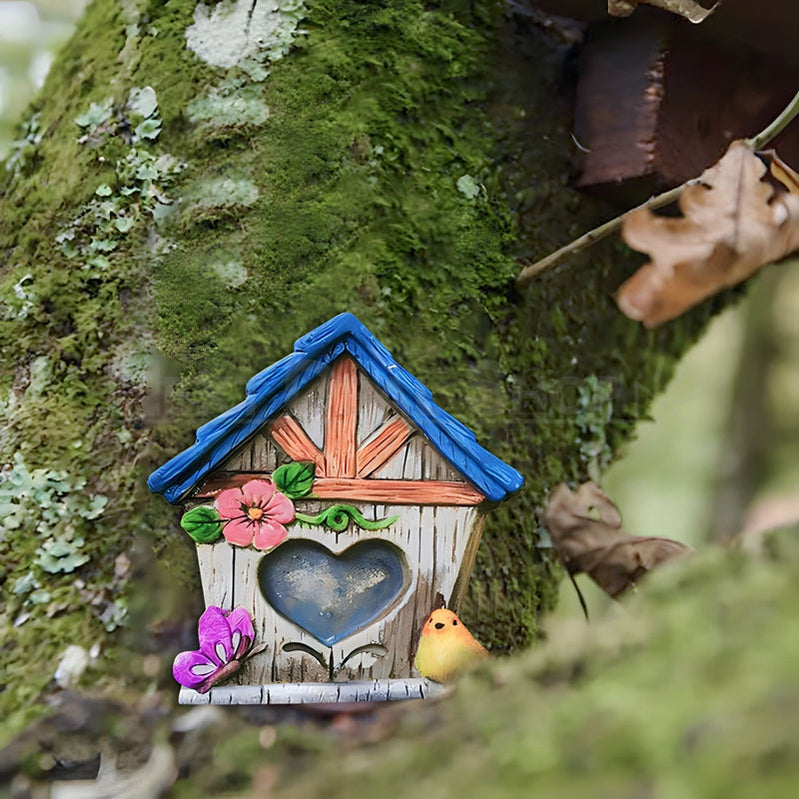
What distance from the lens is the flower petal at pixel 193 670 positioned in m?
1.28

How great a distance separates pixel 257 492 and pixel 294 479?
0.06m

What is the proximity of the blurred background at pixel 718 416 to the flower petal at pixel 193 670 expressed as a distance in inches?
121

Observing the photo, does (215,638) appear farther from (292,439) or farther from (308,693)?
(292,439)

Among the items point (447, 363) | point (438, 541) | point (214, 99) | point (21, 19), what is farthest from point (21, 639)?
point (21, 19)

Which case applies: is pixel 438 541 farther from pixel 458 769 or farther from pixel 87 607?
pixel 458 769

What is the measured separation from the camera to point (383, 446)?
135cm

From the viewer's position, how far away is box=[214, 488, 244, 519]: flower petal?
4.33ft

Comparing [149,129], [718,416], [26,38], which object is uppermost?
[149,129]

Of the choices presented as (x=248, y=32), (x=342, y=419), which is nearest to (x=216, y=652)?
(x=342, y=419)

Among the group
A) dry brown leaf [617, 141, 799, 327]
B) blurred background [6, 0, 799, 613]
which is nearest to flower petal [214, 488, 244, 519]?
dry brown leaf [617, 141, 799, 327]

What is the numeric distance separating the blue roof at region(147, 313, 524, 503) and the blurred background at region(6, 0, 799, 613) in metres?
2.90

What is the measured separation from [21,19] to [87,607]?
4.75 meters

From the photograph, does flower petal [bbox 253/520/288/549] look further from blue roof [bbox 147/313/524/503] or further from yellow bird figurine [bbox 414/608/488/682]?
yellow bird figurine [bbox 414/608/488/682]

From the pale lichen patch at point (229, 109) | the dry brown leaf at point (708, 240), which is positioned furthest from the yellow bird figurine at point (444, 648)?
the pale lichen patch at point (229, 109)
